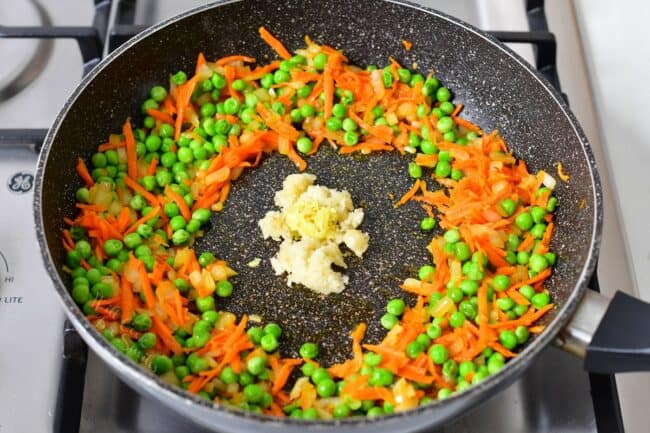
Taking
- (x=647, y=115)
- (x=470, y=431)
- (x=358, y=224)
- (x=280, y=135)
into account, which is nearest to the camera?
(x=470, y=431)

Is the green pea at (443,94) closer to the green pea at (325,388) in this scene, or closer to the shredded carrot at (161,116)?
the shredded carrot at (161,116)

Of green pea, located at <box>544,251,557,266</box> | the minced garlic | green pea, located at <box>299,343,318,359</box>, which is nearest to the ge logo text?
the minced garlic

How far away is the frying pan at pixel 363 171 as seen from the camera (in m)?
1.54

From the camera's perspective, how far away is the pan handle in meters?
1.48

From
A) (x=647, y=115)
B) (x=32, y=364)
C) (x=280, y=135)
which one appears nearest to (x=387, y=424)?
(x=32, y=364)

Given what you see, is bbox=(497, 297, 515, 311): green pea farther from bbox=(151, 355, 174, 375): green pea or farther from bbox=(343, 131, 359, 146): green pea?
bbox=(151, 355, 174, 375): green pea

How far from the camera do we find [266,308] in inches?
74.7

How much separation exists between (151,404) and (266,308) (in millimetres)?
339

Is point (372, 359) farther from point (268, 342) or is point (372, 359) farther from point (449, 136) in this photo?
point (449, 136)

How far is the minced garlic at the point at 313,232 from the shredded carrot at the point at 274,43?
0.41 metres

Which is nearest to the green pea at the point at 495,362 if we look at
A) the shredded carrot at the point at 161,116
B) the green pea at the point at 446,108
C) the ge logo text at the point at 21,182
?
the green pea at the point at 446,108

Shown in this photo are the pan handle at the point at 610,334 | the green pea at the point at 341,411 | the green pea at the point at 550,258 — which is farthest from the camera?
the green pea at the point at 550,258

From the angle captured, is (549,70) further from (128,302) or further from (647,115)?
(128,302)

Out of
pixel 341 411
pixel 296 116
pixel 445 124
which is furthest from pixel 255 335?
pixel 445 124
